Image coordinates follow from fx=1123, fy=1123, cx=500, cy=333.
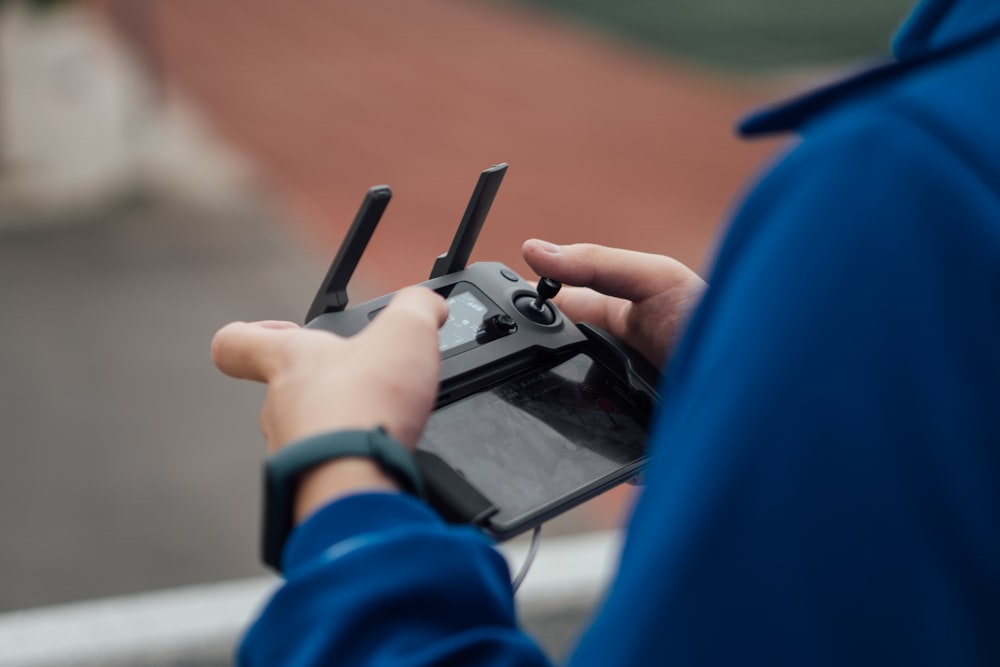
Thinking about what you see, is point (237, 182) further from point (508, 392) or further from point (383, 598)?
point (383, 598)

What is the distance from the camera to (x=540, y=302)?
0.97 meters

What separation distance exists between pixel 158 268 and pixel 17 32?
4.73 ft

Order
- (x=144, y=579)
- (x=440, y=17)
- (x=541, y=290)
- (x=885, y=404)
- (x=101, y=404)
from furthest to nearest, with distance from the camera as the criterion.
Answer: (x=440, y=17), (x=101, y=404), (x=144, y=579), (x=541, y=290), (x=885, y=404)

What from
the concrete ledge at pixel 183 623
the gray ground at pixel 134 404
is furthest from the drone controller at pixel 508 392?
the gray ground at pixel 134 404

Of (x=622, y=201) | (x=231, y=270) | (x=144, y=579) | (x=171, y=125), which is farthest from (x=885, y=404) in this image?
(x=171, y=125)

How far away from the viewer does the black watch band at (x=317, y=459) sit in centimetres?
61

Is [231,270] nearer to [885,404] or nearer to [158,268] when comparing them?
[158,268]

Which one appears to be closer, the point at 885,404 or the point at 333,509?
the point at 885,404

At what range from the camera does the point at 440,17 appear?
9.40m

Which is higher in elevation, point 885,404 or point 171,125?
point 885,404

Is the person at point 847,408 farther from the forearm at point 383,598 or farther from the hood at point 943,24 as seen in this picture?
the forearm at point 383,598

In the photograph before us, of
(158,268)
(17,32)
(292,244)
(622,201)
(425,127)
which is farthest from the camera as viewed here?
(425,127)

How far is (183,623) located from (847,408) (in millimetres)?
1612

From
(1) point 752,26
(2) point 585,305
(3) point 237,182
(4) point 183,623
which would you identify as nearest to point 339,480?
(2) point 585,305
